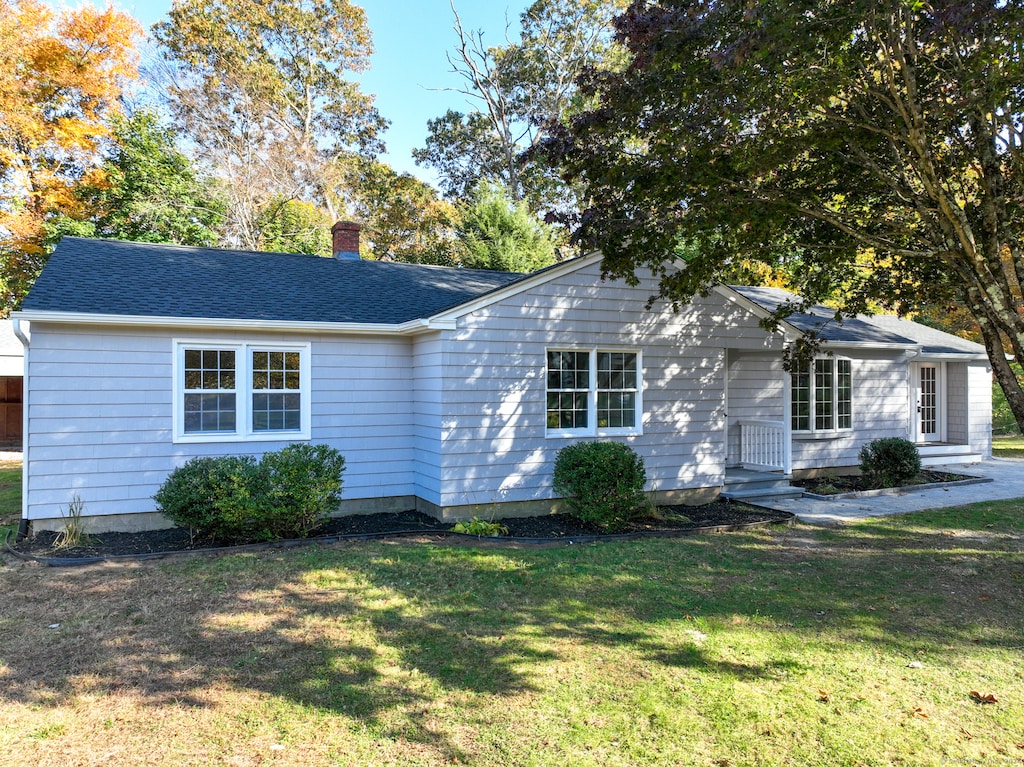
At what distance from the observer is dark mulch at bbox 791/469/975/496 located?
1196 centimetres

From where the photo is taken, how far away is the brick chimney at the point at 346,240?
13.3 m

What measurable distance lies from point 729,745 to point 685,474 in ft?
24.1

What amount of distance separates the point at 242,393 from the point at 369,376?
176cm

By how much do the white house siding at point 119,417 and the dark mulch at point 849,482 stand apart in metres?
8.23

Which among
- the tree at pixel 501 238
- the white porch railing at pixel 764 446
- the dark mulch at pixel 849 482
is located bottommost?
the dark mulch at pixel 849 482

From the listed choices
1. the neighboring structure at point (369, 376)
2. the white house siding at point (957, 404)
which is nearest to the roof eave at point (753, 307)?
the neighboring structure at point (369, 376)

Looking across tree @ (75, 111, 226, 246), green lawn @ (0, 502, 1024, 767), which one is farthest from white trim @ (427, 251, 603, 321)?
tree @ (75, 111, 226, 246)

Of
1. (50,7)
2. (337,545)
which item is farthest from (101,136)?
(337,545)

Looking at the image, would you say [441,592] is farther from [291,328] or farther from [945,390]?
[945,390]

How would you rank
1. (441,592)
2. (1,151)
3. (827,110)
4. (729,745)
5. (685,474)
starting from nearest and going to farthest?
(729,745) → (441,592) → (827,110) → (685,474) → (1,151)

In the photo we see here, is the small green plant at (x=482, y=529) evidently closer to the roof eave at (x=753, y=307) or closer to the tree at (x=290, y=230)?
the roof eave at (x=753, y=307)

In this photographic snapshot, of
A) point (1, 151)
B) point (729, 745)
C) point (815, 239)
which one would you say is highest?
point (1, 151)

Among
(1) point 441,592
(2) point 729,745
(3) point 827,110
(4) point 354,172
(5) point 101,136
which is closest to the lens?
(2) point 729,745

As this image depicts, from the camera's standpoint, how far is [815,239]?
9.25m
